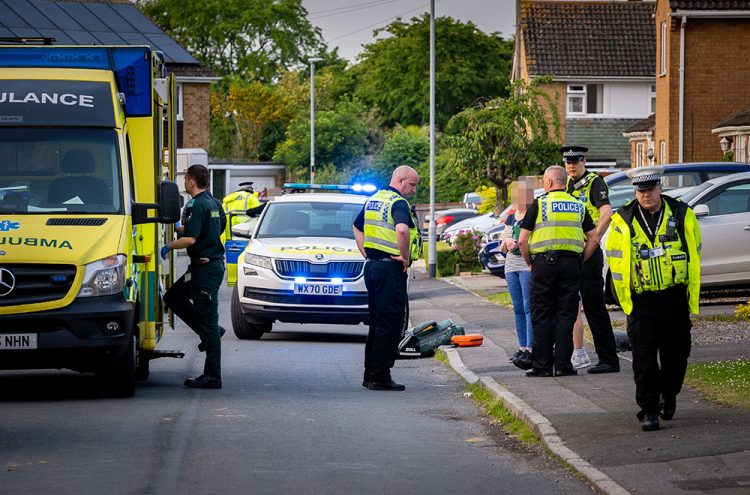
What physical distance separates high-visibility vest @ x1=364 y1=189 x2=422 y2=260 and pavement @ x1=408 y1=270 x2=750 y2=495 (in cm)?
142

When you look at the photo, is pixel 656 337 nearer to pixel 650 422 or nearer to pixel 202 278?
pixel 650 422

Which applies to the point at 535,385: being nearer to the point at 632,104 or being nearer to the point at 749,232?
the point at 749,232

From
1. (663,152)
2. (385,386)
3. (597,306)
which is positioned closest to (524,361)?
(597,306)

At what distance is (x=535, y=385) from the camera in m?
12.3

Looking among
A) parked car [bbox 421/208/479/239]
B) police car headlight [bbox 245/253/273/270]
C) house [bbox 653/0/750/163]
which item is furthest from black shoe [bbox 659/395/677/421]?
parked car [bbox 421/208/479/239]

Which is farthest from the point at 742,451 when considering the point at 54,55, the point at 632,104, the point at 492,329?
the point at 632,104

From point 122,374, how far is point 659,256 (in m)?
4.56

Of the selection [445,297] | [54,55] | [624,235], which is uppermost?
[54,55]

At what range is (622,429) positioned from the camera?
32.1 ft

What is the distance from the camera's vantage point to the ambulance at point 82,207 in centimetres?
1118

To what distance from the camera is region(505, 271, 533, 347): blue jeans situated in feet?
45.1

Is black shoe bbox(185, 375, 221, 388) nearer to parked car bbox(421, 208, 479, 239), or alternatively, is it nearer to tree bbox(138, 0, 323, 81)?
parked car bbox(421, 208, 479, 239)

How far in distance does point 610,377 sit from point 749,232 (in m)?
7.74

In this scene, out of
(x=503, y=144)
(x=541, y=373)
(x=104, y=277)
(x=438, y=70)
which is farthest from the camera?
(x=438, y=70)
